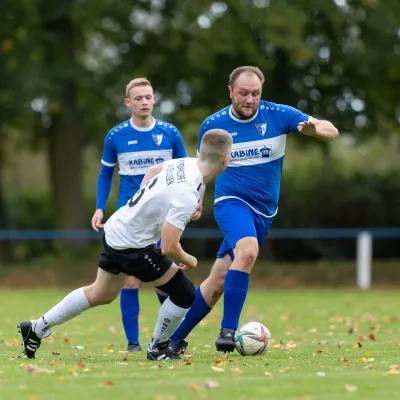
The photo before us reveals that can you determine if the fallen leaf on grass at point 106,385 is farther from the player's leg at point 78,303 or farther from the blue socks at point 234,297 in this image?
the blue socks at point 234,297

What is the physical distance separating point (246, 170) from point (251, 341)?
1502 mm

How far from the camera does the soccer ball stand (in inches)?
317

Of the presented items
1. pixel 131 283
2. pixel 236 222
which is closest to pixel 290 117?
pixel 236 222

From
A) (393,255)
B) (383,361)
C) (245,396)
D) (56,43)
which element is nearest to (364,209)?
(393,255)

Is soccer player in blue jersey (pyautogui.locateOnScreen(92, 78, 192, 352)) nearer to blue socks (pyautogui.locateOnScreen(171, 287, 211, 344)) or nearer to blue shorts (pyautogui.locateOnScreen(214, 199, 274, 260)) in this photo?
blue socks (pyautogui.locateOnScreen(171, 287, 211, 344))

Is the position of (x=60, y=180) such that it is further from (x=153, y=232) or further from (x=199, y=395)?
(x=199, y=395)

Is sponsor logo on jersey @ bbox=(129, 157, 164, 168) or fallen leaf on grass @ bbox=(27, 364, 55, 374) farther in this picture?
sponsor logo on jersey @ bbox=(129, 157, 164, 168)

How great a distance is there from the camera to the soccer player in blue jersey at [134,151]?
948cm

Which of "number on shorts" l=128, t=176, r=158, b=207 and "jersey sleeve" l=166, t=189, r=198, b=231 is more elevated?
"number on shorts" l=128, t=176, r=158, b=207

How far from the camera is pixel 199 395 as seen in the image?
224 inches

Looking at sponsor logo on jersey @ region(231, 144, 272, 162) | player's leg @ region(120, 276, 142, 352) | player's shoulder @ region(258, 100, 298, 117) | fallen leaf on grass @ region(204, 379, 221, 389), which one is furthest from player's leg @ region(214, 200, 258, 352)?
fallen leaf on grass @ region(204, 379, 221, 389)

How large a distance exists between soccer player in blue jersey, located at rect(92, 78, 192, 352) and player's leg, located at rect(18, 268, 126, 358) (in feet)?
5.06

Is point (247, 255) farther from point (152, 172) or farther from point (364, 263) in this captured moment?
point (364, 263)

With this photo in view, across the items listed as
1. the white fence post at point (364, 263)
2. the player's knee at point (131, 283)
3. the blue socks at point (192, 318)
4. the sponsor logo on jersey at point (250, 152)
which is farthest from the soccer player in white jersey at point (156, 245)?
the white fence post at point (364, 263)
